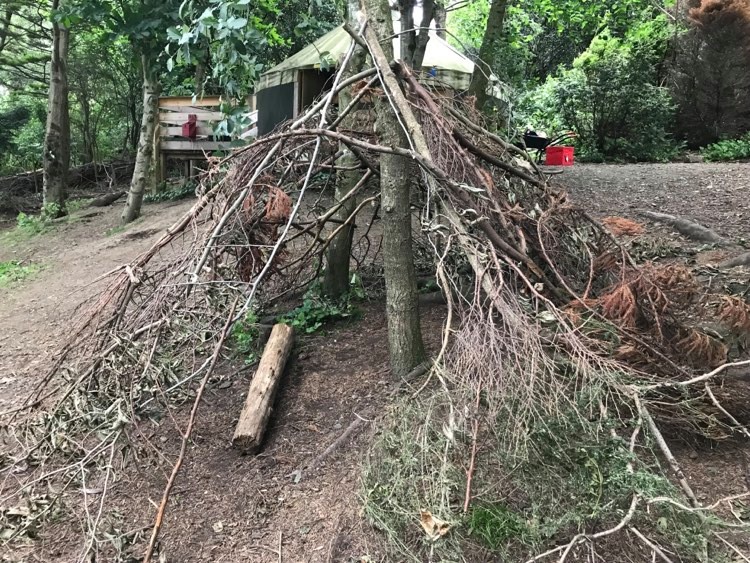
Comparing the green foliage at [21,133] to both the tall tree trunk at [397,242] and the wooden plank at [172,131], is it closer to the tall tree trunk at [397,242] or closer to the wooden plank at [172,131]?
the wooden plank at [172,131]

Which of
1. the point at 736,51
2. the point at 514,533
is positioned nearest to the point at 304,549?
the point at 514,533

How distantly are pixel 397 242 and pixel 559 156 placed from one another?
26.1 feet

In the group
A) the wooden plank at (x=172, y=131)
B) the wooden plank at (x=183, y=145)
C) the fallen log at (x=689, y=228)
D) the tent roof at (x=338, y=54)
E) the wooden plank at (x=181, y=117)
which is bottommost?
the fallen log at (x=689, y=228)

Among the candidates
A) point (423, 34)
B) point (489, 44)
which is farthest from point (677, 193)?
point (423, 34)

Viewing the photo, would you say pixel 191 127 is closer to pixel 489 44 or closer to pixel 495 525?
pixel 489 44

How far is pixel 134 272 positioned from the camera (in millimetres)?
3092

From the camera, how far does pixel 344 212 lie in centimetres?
440

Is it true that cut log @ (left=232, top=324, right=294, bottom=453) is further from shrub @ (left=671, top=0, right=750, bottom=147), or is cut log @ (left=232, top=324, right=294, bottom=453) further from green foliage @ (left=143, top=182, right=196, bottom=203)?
shrub @ (left=671, top=0, right=750, bottom=147)

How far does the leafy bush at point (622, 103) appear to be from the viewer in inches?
425

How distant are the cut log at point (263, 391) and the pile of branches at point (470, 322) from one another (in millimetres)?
419

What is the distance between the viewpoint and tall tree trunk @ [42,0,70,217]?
10.7 metres

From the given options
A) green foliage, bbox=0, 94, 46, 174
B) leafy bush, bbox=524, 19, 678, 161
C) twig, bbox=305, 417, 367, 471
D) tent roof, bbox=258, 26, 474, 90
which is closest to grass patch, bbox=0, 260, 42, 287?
tent roof, bbox=258, 26, 474, 90

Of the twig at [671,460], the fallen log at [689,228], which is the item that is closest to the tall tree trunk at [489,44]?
the fallen log at [689,228]

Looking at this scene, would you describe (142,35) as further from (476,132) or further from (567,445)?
(567,445)
